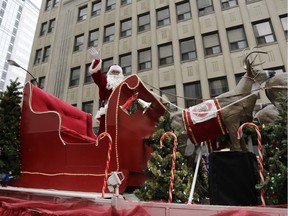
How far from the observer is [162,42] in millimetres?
16047

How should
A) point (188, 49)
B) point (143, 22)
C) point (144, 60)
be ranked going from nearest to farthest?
point (188, 49), point (144, 60), point (143, 22)

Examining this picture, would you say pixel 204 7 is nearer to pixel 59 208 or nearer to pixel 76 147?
pixel 76 147

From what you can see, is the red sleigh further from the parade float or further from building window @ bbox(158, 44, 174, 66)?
building window @ bbox(158, 44, 174, 66)

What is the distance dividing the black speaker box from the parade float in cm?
1

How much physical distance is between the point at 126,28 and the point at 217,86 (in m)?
8.81

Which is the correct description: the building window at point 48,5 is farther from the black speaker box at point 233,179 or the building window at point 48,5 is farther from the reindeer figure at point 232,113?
the black speaker box at point 233,179

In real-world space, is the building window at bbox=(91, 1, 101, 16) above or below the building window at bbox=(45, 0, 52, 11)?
below

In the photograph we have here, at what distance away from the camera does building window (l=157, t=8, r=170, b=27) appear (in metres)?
16.7

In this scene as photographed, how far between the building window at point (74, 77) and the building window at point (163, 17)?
7.42 meters

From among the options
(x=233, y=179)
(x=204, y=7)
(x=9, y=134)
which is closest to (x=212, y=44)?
(x=204, y=7)

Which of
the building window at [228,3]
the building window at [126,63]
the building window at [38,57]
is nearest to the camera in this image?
the building window at [228,3]

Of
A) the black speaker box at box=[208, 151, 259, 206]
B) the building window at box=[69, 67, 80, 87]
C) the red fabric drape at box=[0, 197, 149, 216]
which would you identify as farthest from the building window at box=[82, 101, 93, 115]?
the black speaker box at box=[208, 151, 259, 206]

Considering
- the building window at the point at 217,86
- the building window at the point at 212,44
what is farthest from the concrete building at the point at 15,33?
the building window at the point at 217,86

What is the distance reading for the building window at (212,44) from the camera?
1457 cm
